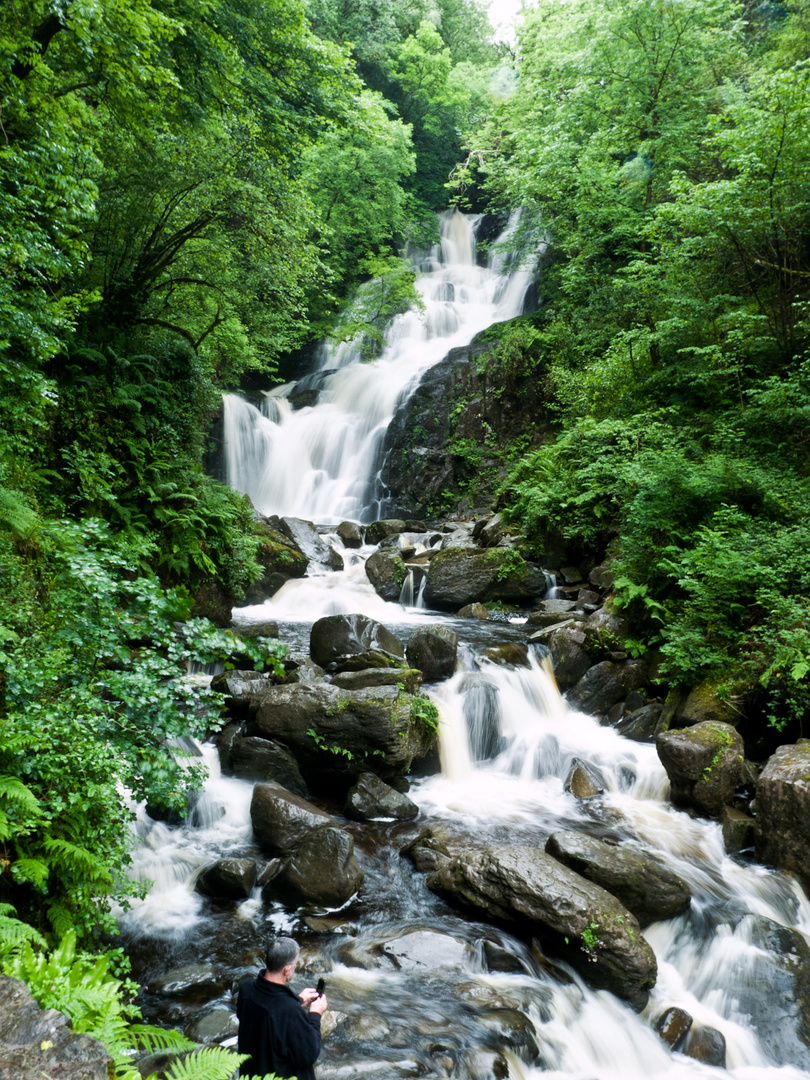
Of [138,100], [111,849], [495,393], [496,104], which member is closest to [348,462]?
[495,393]

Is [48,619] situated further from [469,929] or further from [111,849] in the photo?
[469,929]

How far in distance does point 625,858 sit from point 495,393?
1740 cm

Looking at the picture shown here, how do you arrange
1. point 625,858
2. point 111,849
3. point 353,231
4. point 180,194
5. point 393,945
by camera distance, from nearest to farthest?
point 111,849
point 393,945
point 625,858
point 180,194
point 353,231

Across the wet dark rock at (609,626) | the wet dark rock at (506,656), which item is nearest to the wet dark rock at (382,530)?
the wet dark rock at (506,656)

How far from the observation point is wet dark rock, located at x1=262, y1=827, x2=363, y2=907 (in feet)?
17.3

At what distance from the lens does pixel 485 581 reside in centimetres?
1332

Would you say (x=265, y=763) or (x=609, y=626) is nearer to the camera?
(x=265, y=763)

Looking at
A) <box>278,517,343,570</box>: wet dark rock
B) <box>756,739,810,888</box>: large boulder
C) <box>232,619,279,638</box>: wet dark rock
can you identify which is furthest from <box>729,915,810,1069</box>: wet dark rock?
<box>278,517,343,570</box>: wet dark rock

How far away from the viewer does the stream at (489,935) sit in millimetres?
4164

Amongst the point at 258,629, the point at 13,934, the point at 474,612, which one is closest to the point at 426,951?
the point at 13,934

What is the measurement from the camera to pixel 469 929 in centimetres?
517

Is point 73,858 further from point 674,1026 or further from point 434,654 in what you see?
point 434,654

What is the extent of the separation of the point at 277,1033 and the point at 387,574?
11.2 m

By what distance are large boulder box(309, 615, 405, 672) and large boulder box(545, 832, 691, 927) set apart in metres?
4.15
